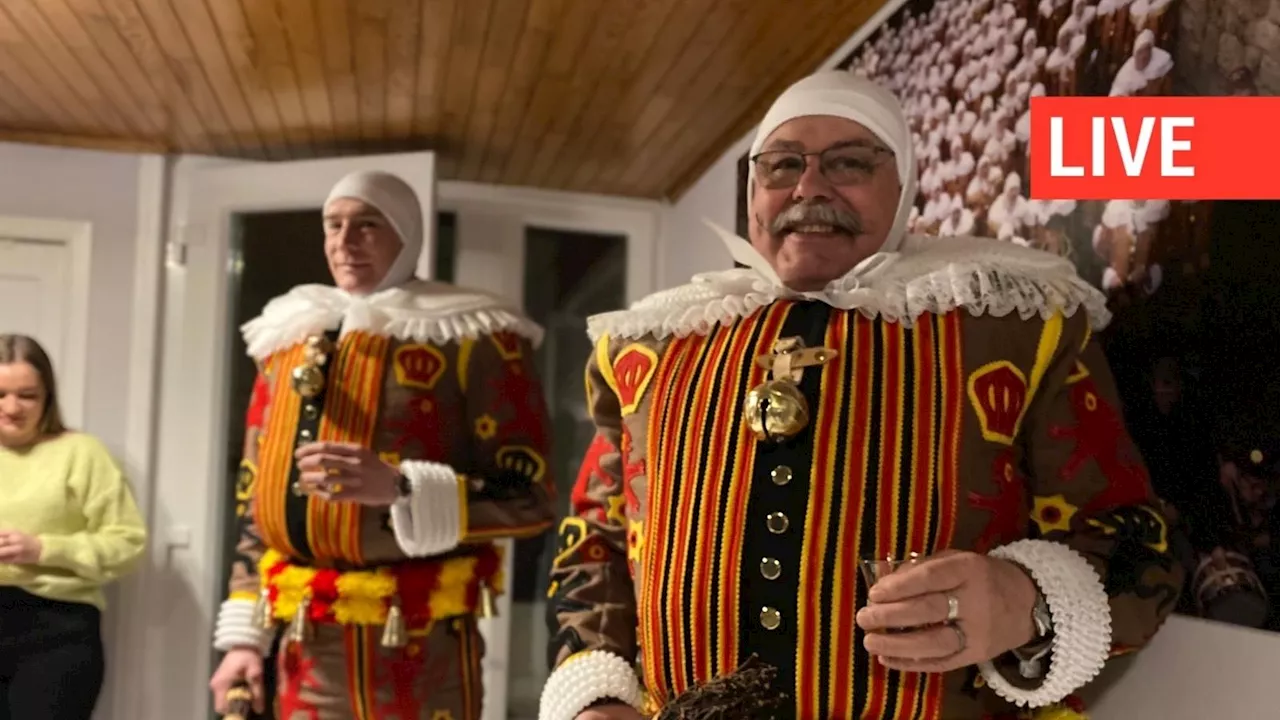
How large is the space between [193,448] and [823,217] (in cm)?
219

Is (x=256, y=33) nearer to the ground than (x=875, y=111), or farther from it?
farther from it

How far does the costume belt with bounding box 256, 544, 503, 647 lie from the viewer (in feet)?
5.28

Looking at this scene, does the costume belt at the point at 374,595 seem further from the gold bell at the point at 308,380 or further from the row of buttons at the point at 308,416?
the gold bell at the point at 308,380

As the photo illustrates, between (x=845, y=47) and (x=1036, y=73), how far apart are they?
65 centimetres

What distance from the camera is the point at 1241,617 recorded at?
89 cm

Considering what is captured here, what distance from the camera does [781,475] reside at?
891mm

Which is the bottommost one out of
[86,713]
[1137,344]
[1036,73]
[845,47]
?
[86,713]

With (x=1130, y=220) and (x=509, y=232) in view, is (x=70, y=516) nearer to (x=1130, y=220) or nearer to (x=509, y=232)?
Answer: (x=509, y=232)

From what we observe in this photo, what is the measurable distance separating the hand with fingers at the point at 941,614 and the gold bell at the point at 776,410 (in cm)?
16

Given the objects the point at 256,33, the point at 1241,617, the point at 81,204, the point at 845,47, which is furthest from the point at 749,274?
the point at 81,204

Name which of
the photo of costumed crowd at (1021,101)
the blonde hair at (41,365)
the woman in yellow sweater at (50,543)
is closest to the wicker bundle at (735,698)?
the photo of costumed crowd at (1021,101)

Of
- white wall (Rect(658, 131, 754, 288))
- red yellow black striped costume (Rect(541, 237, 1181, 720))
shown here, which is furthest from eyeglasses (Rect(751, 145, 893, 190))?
white wall (Rect(658, 131, 754, 288))

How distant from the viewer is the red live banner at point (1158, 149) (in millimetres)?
874

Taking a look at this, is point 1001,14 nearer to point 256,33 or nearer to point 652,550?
point 652,550
